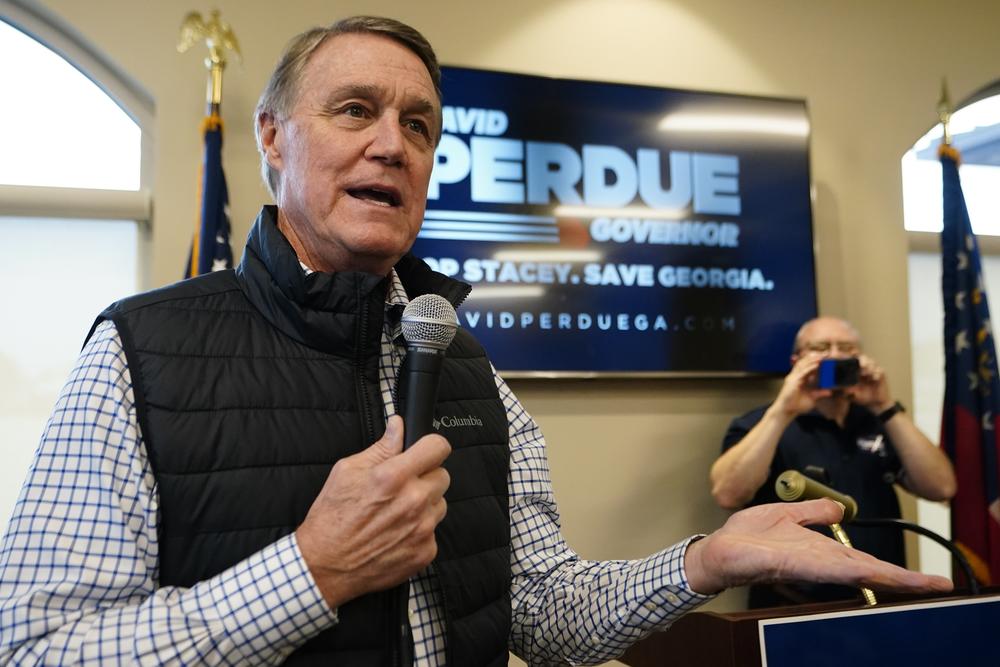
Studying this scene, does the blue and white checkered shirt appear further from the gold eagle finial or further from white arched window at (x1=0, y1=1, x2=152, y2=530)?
white arched window at (x1=0, y1=1, x2=152, y2=530)

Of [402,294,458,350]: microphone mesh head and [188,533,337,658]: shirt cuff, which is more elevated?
[402,294,458,350]: microphone mesh head

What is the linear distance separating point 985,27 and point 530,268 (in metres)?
2.33

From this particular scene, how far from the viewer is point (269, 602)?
0.88m

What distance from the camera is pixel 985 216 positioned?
159 inches

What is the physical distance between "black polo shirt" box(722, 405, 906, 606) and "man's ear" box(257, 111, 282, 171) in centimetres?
202

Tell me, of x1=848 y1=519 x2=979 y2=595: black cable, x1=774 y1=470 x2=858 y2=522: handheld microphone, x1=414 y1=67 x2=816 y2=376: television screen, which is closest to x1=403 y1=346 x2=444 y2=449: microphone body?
x1=774 y1=470 x2=858 y2=522: handheld microphone

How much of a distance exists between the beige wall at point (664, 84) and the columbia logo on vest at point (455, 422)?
165 cm

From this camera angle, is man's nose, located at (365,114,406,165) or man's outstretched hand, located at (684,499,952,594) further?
man's nose, located at (365,114,406,165)

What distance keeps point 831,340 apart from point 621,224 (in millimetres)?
811

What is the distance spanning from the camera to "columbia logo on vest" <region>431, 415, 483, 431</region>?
1.19 meters

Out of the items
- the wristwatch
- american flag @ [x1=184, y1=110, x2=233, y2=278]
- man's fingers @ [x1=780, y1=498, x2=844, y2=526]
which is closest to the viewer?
man's fingers @ [x1=780, y1=498, x2=844, y2=526]

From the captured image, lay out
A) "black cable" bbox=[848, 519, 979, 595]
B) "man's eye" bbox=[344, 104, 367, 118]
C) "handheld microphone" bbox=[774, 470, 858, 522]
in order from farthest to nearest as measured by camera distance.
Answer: "black cable" bbox=[848, 519, 979, 595]
"handheld microphone" bbox=[774, 470, 858, 522]
"man's eye" bbox=[344, 104, 367, 118]

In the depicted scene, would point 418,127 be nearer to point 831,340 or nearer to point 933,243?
point 831,340

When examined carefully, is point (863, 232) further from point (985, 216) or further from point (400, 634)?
point (400, 634)
